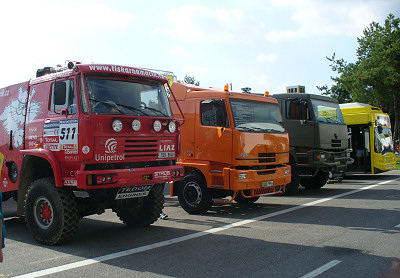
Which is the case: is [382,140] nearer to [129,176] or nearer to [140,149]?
[140,149]

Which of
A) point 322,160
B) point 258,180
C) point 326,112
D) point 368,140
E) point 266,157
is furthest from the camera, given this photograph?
point 368,140

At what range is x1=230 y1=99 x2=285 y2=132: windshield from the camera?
9203mm

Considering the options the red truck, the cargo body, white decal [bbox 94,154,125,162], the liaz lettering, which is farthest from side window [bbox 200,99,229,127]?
the cargo body

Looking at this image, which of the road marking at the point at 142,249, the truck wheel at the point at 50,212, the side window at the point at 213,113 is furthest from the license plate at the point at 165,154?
the side window at the point at 213,113

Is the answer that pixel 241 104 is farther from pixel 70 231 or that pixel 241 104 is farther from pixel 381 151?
pixel 381 151

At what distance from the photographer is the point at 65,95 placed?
6.66 metres

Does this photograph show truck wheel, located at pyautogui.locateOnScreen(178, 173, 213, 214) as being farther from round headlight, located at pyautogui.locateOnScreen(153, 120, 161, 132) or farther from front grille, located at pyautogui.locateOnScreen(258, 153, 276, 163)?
round headlight, located at pyautogui.locateOnScreen(153, 120, 161, 132)

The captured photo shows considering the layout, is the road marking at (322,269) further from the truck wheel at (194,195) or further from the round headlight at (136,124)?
the truck wheel at (194,195)

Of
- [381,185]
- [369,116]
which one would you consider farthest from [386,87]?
[381,185]

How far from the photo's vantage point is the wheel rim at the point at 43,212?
672 centimetres

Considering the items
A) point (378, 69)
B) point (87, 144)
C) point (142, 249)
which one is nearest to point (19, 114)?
point (87, 144)

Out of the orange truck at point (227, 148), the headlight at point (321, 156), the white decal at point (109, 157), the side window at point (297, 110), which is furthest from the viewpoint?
the side window at point (297, 110)

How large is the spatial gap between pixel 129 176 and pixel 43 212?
172 cm

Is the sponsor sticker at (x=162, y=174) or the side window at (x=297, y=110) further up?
the side window at (x=297, y=110)
